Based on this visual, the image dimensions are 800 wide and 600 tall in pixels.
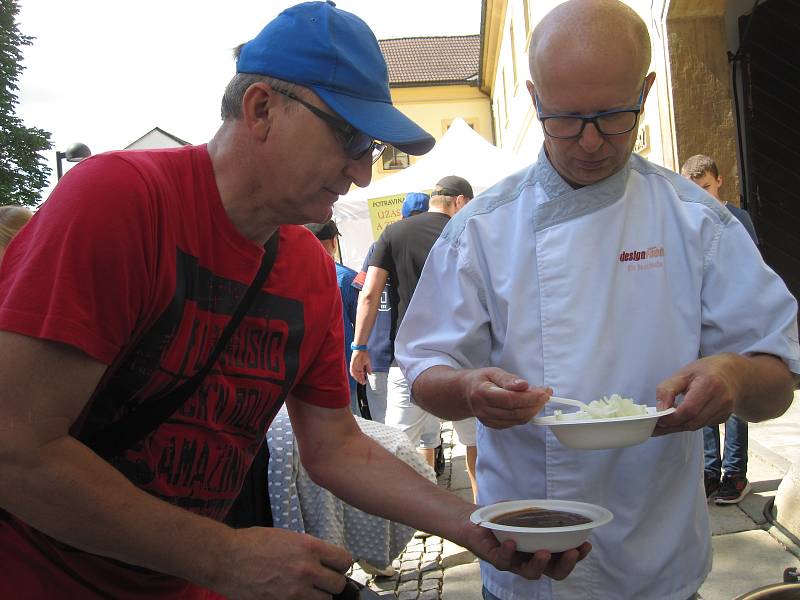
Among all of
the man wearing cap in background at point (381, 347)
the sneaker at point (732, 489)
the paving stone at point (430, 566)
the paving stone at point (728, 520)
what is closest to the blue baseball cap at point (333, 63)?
the paving stone at point (430, 566)

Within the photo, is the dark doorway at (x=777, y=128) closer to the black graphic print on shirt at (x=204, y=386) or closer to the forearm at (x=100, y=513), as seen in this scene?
the black graphic print on shirt at (x=204, y=386)

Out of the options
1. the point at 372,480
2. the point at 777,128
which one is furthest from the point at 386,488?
the point at 777,128

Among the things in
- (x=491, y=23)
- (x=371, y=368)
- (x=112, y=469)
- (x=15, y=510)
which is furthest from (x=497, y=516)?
(x=491, y=23)

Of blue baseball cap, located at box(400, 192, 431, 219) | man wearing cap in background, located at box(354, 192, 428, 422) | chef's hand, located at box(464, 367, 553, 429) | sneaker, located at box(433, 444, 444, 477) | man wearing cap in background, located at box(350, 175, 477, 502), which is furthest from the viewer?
sneaker, located at box(433, 444, 444, 477)

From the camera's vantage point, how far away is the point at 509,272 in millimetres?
1848

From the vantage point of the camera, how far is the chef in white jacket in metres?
1.74

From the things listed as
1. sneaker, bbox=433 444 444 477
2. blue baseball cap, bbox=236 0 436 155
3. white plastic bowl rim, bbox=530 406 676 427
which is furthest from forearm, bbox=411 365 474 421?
sneaker, bbox=433 444 444 477

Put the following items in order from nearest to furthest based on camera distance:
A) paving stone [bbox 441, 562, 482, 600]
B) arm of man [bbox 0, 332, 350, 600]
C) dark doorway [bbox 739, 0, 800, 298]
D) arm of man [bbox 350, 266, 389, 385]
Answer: arm of man [bbox 0, 332, 350, 600]
paving stone [bbox 441, 562, 482, 600]
arm of man [bbox 350, 266, 389, 385]
dark doorway [bbox 739, 0, 800, 298]

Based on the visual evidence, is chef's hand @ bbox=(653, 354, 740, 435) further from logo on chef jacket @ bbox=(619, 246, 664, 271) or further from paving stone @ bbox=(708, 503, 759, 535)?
paving stone @ bbox=(708, 503, 759, 535)

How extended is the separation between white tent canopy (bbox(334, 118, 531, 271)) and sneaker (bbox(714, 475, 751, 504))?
5494 millimetres

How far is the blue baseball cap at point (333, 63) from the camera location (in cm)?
162

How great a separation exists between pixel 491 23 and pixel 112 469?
28.4 meters

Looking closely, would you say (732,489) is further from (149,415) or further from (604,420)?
(149,415)

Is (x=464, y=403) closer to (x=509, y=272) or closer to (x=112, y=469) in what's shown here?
(x=509, y=272)
